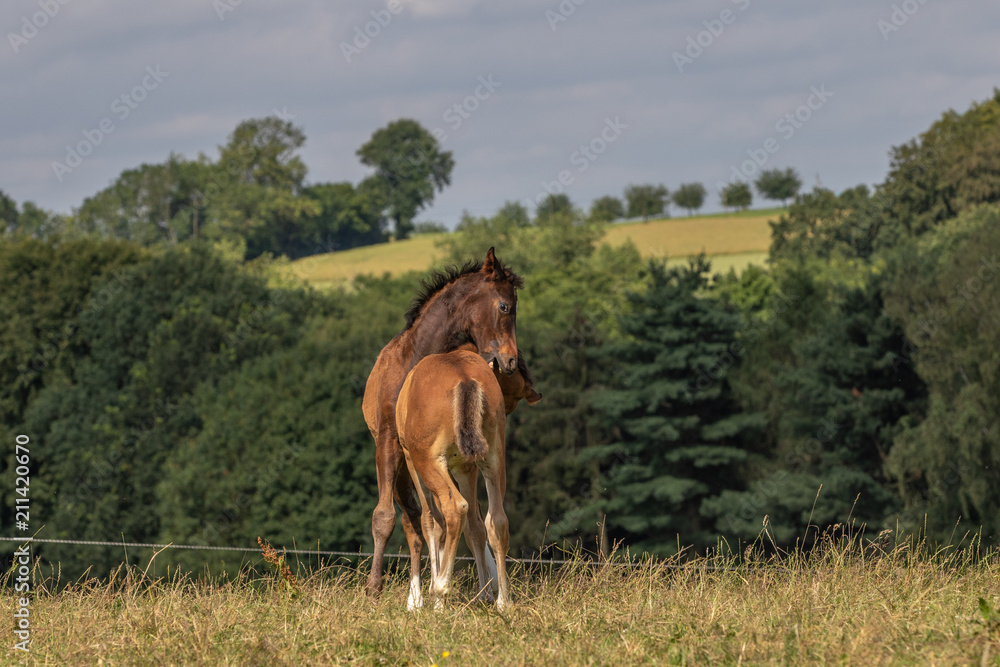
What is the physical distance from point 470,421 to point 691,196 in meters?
125

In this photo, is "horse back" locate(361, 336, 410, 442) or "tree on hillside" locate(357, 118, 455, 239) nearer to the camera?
"horse back" locate(361, 336, 410, 442)

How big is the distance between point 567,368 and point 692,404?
5855 mm

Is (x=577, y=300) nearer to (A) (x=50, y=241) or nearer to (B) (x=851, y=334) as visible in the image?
(B) (x=851, y=334)

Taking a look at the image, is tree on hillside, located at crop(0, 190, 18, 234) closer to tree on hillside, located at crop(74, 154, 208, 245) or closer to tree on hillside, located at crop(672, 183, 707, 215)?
tree on hillside, located at crop(74, 154, 208, 245)

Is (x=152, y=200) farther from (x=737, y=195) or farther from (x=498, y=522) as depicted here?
(x=498, y=522)

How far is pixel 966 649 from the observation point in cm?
529

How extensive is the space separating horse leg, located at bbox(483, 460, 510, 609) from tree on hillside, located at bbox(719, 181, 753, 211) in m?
113

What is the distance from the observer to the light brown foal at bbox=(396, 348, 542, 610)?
7.28 m

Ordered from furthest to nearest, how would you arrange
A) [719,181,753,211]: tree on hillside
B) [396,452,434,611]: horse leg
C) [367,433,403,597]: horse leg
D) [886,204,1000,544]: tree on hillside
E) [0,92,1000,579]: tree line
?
[719,181,753,211]: tree on hillside → [0,92,1000,579]: tree line → [886,204,1000,544]: tree on hillside → [367,433,403,597]: horse leg → [396,452,434,611]: horse leg

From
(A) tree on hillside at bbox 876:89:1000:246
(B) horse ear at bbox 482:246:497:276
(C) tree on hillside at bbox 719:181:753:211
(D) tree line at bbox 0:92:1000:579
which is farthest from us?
(C) tree on hillside at bbox 719:181:753:211

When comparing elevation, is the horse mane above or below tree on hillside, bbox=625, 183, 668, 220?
below

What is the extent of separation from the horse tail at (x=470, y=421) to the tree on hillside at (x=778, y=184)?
12018 centimetres

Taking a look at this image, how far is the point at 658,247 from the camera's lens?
91250 millimetres

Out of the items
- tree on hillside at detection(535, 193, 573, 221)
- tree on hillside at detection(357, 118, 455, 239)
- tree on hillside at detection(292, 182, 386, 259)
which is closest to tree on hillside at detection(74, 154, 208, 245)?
tree on hillside at detection(292, 182, 386, 259)
